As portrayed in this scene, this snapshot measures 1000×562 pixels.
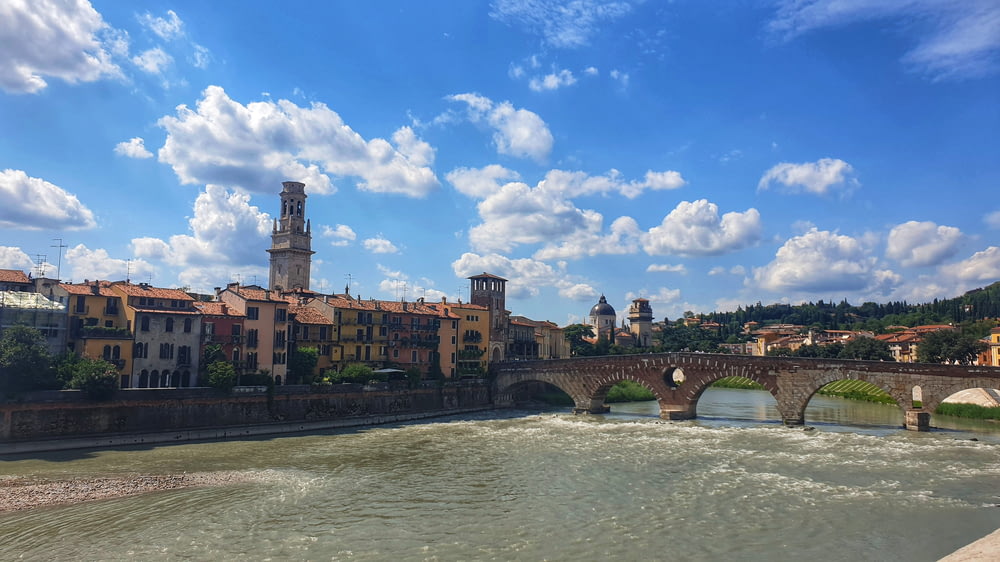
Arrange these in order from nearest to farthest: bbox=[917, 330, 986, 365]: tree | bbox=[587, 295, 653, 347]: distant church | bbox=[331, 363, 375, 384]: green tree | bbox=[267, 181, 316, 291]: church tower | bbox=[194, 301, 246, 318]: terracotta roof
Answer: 1. bbox=[194, 301, 246, 318]: terracotta roof
2. bbox=[331, 363, 375, 384]: green tree
3. bbox=[917, 330, 986, 365]: tree
4. bbox=[267, 181, 316, 291]: church tower
5. bbox=[587, 295, 653, 347]: distant church

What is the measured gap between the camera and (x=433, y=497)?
27312 mm

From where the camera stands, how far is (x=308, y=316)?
2297 inches

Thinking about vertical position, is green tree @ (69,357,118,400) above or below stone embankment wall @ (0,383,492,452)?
above

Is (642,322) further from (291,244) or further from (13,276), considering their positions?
(13,276)

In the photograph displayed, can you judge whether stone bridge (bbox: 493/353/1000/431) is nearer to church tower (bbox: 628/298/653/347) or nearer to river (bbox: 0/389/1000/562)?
river (bbox: 0/389/1000/562)

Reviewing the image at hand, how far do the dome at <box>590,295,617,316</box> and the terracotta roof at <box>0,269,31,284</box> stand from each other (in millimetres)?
131059

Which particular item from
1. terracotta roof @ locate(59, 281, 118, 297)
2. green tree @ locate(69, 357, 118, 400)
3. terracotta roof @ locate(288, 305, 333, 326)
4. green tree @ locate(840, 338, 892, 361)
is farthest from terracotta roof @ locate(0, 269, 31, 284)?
green tree @ locate(840, 338, 892, 361)

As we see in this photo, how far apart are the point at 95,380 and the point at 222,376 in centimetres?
755

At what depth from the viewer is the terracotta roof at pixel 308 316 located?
187 feet

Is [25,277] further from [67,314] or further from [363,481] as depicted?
[363,481]

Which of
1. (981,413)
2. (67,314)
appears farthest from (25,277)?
(981,413)

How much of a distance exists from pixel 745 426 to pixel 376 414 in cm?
2829

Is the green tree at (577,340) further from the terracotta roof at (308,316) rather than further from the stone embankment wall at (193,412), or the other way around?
the terracotta roof at (308,316)

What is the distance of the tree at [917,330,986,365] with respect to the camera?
6731 centimetres
